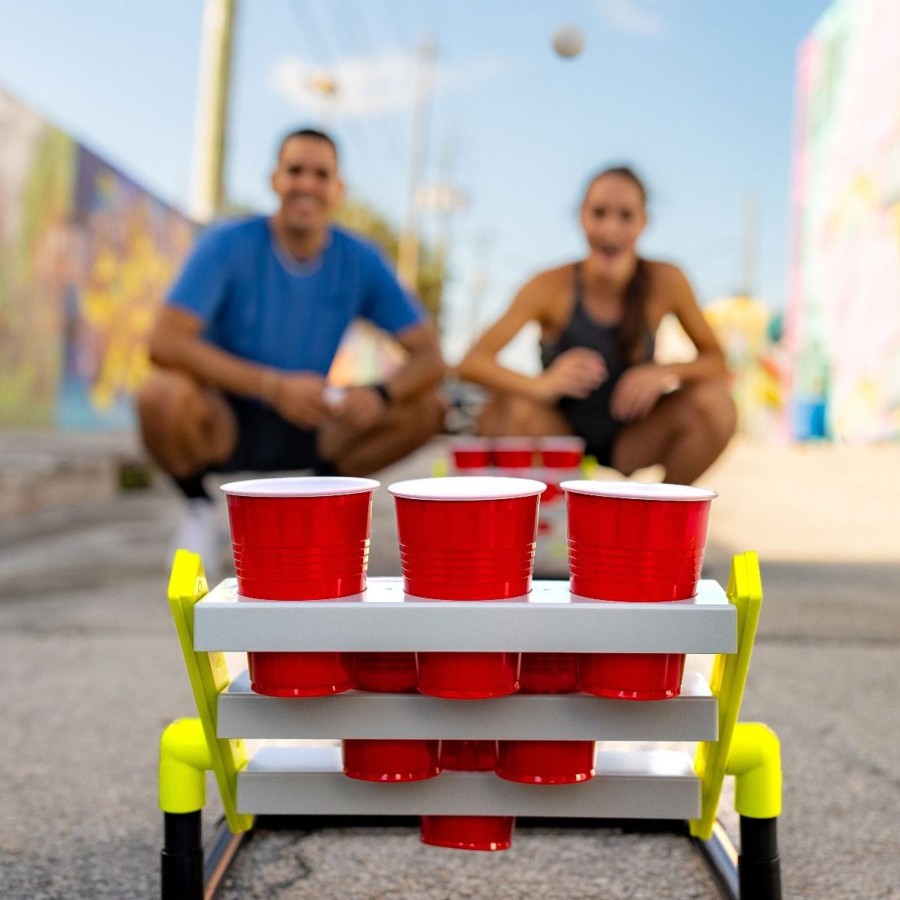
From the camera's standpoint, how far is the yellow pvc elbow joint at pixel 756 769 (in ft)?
3.24

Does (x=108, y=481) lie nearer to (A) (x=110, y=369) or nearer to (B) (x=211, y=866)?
(A) (x=110, y=369)

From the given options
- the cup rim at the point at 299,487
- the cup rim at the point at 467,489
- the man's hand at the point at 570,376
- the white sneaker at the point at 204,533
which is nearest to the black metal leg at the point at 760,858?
the cup rim at the point at 467,489

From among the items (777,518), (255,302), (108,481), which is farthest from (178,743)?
(108,481)

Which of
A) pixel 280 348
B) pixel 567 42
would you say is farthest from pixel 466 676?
pixel 567 42

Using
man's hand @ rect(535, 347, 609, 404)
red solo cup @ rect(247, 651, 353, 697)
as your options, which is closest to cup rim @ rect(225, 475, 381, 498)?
red solo cup @ rect(247, 651, 353, 697)

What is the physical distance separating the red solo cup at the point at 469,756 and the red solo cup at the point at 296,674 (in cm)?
15

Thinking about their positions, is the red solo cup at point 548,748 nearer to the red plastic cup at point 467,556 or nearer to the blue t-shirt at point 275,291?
the red plastic cup at point 467,556

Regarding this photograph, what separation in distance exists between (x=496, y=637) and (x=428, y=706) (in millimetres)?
110

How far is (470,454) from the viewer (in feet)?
9.62

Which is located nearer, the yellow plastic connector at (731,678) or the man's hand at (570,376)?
the yellow plastic connector at (731,678)

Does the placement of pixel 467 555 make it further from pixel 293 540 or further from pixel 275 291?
pixel 275 291

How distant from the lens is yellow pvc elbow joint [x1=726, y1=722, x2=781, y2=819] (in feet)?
3.24

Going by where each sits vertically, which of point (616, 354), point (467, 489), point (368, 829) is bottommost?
point (368, 829)

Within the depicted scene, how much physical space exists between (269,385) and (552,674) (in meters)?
2.12
